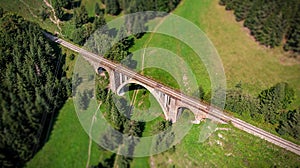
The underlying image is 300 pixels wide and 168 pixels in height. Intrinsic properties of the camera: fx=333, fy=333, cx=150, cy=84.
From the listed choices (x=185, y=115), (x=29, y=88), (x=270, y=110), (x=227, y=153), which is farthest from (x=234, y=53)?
(x=29, y=88)

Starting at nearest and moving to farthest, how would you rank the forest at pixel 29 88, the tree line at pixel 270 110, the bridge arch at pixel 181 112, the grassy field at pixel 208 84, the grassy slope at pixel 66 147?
the forest at pixel 29 88 < the grassy slope at pixel 66 147 < the grassy field at pixel 208 84 < the tree line at pixel 270 110 < the bridge arch at pixel 181 112

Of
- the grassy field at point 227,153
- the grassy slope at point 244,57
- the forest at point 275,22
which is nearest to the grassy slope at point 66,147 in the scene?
the grassy field at point 227,153

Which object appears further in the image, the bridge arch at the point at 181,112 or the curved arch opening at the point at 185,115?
the curved arch opening at the point at 185,115

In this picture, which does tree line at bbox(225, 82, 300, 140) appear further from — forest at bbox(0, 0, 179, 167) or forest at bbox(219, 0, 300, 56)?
forest at bbox(0, 0, 179, 167)

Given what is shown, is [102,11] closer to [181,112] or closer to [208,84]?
[208,84]

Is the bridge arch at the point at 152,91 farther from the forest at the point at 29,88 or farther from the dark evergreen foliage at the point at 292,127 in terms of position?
the dark evergreen foliage at the point at 292,127

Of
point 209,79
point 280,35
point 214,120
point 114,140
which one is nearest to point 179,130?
point 214,120

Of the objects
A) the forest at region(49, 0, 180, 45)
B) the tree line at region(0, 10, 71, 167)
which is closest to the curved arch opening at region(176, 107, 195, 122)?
the tree line at region(0, 10, 71, 167)
